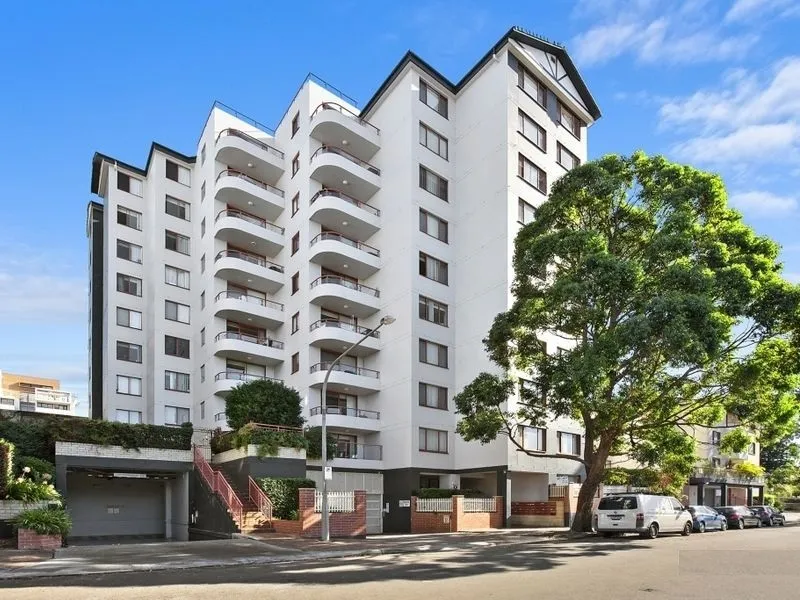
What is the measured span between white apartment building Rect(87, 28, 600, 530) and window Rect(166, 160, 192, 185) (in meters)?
1.24

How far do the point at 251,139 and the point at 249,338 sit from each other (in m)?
13.2

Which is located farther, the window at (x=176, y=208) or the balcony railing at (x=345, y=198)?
the window at (x=176, y=208)

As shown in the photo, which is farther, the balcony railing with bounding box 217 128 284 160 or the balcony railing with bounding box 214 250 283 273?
the balcony railing with bounding box 217 128 284 160

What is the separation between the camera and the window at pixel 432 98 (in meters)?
42.7

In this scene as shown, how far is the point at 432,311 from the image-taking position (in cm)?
4097

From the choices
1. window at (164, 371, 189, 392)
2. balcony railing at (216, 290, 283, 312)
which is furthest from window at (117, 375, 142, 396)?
balcony railing at (216, 290, 283, 312)

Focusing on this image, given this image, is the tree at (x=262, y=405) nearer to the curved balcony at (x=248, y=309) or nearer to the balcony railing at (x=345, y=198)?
the curved balcony at (x=248, y=309)

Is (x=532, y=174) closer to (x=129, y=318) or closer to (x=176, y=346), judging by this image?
(x=176, y=346)

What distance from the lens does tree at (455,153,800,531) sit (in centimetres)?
2358

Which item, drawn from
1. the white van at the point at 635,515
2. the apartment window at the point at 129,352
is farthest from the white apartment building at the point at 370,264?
the white van at the point at 635,515

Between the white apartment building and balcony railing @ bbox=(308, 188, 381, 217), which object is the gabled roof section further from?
balcony railing @ bbox=(308, 188, 381, 217)

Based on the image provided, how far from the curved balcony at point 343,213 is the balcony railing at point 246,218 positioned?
460 cm

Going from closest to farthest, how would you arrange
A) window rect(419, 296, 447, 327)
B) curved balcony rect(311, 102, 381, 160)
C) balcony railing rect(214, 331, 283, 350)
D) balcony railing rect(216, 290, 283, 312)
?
window rect(419, 296, 447, 327)
curved balcony rect(311, 102, 381, 160)
balcony railing rect(214, 331, 283, 350)
balcony railing rect(216, 290, 283, 312)

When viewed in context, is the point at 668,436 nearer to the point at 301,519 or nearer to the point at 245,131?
the point at 301,519
